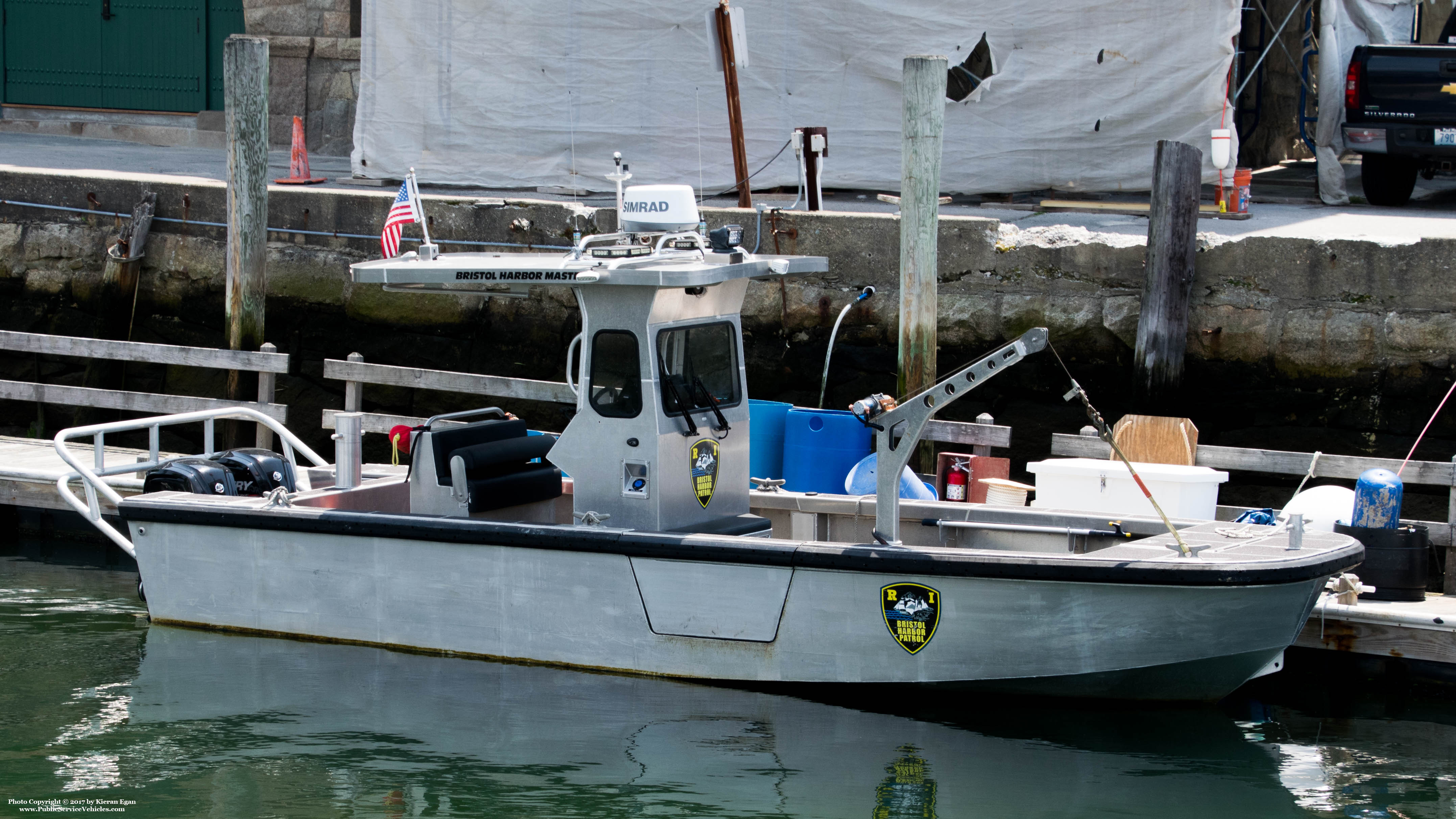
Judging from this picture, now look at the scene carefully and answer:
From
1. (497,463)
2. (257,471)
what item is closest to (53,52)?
(257,471)

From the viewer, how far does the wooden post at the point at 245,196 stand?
9.59m

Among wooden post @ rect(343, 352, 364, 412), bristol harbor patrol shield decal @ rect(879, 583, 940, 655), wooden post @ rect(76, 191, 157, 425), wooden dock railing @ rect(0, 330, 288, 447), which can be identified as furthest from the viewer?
wooden post @ rect(76, 191, 157, 425)

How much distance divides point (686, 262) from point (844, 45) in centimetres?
666

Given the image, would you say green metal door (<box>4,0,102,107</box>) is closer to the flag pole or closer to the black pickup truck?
the flag pole

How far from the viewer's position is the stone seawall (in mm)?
8484

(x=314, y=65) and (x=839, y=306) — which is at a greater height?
(x=314, y=65)

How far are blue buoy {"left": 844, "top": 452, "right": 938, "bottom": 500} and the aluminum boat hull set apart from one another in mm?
1321

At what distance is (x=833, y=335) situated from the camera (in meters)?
8.69

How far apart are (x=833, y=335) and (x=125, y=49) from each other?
12208 mm

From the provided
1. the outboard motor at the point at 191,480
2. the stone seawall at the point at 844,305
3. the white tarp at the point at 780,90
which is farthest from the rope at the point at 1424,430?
the outboard motor at the point at 191,480

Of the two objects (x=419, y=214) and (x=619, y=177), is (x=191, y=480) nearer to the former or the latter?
(x=419, y=214)

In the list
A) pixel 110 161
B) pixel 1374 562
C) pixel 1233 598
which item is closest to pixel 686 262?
pixel 1233 598

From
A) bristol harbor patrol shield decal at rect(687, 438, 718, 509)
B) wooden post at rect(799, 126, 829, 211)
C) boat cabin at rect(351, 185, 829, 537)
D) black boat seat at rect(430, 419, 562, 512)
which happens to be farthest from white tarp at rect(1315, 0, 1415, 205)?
black boat seat at rect(430, 419, 562, 512)

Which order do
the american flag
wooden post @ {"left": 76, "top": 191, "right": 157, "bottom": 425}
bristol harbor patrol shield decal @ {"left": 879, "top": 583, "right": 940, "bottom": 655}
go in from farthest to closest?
wooden post @ {"left": 76, "top": 191, "right": 157, "bottom": 425}
the american flag
bristol harbor patrol shield decal @ {"left": 879, "top": 583, "right": 940, "bottom": 655}
